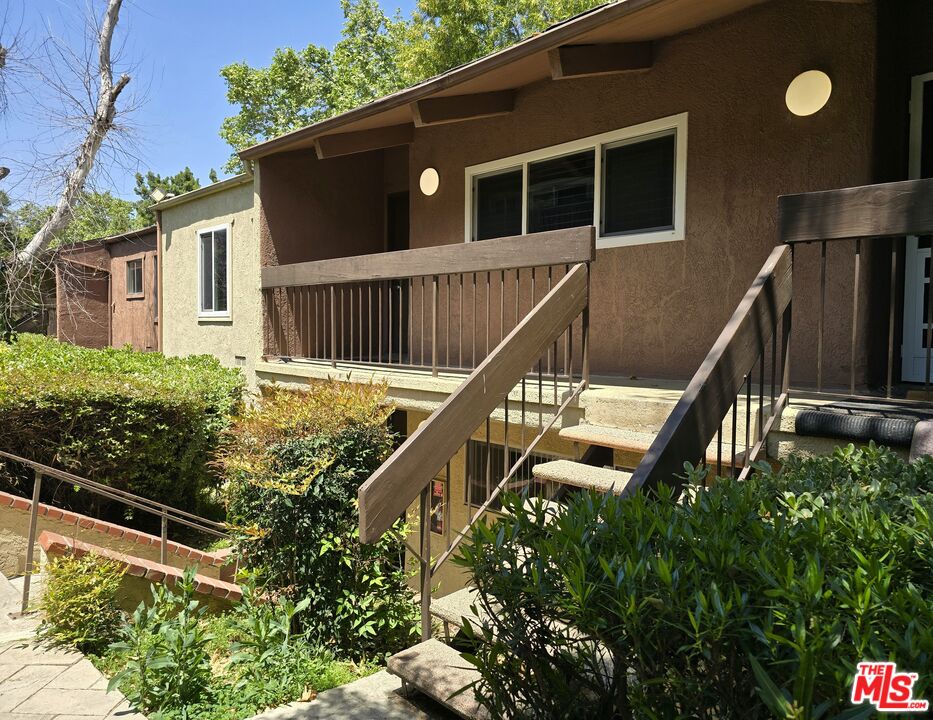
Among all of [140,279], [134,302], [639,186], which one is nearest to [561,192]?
[639,186]

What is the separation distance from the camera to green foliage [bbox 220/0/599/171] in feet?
66.8

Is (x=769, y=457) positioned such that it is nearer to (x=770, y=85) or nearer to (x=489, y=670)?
(x=489, y=670)

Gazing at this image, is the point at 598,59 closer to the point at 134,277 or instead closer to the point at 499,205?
the point at 499,205

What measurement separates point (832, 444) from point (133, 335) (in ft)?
56.6

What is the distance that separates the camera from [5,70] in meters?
12.3

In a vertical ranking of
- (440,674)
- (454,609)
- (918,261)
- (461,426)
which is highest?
(918,261)

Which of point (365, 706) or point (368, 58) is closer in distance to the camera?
point (365, 706)

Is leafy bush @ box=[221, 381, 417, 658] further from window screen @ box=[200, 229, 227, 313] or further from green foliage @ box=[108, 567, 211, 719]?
window screen @ box=[200, 229, 227, 313]

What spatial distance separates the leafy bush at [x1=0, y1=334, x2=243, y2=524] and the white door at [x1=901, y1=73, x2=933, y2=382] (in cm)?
576

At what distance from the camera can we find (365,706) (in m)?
2.87

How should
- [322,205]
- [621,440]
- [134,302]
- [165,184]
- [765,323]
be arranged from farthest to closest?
[165,184], [134,302], [322,205], [621,440], [765,323]

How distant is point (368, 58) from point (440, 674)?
29819mm

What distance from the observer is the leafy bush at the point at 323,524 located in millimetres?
3871

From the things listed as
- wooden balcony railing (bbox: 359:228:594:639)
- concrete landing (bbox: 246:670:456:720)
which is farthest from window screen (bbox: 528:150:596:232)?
concrete landing (bbox: 246:670:456:720)
